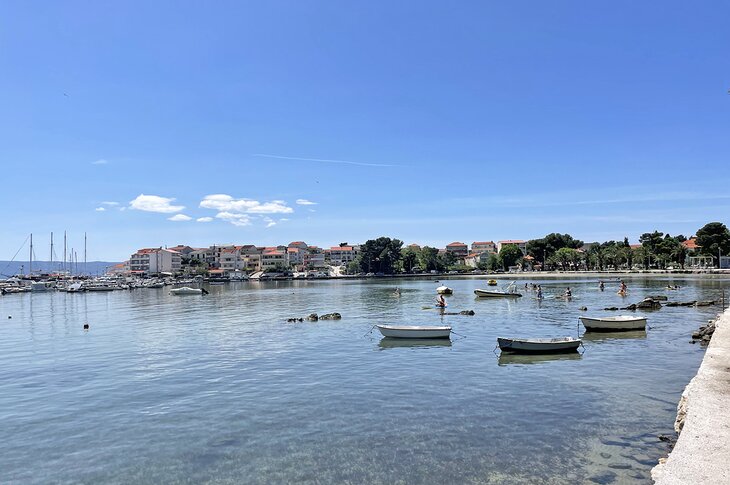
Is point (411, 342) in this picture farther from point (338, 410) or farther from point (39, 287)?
point (39, 287)

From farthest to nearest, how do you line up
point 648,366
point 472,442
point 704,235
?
point 704,235 < point 648,366 < point 472,442

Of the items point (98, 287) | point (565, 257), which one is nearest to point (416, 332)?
point (98, 287)

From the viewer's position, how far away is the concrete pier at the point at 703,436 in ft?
32.5

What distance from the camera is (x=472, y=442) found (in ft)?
50.1

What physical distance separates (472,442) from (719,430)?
6.37 m

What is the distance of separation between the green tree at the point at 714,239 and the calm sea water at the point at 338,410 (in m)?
137

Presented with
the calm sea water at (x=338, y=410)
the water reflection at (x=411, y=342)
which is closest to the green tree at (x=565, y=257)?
the calm sea water at (x=338, y=410)

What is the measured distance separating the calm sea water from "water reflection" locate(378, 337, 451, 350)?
40 centimetres

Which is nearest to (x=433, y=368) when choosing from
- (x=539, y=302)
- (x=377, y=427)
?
(x=377, y=427)

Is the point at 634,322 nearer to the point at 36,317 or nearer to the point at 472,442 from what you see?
the point at 472,442

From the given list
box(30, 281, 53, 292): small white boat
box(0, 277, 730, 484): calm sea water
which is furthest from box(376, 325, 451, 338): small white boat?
box(30, 281, 53, 292): small white boat

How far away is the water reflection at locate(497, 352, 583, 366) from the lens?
27.5 meters

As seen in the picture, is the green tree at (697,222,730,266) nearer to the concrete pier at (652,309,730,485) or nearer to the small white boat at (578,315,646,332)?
the small white boat at (578,315,646,332)

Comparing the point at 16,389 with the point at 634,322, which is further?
the point at 634,322
